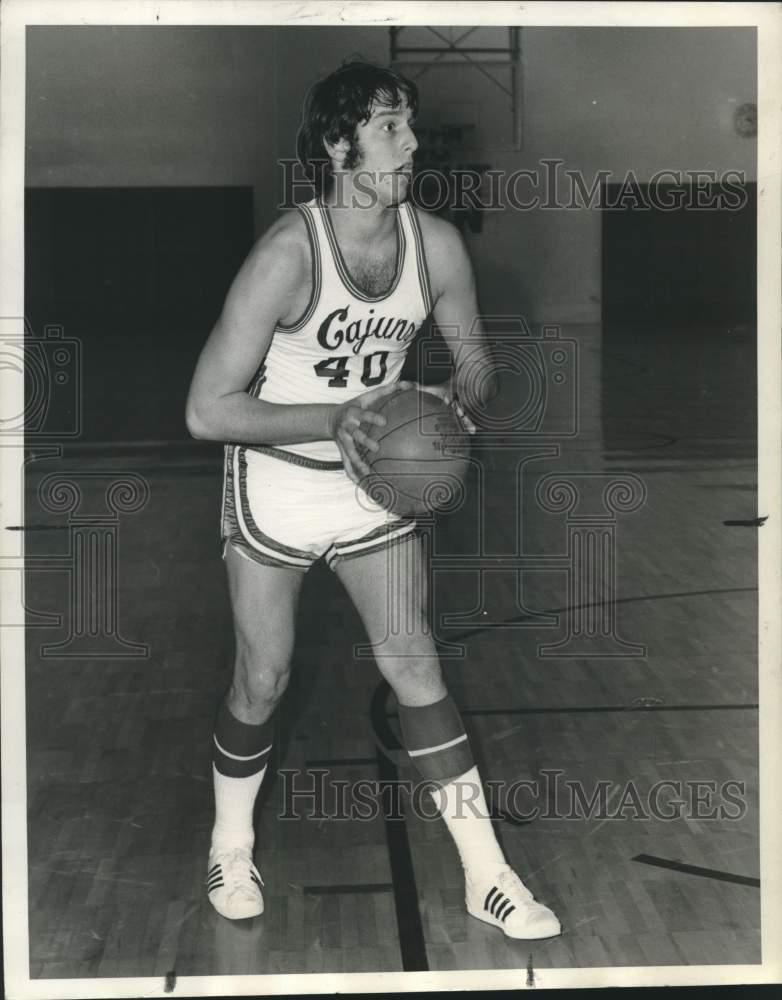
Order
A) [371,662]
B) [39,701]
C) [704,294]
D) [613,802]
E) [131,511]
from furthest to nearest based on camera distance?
[704,294], [131,511], [371,662], [39,701], [613,802]

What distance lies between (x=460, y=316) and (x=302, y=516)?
0.53 meters

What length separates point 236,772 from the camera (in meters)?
2.68

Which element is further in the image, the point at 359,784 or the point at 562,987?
the point at 359,784

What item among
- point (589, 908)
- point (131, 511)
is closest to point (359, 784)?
point (589, 908)

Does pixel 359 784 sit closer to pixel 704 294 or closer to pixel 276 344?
pixel 276 344

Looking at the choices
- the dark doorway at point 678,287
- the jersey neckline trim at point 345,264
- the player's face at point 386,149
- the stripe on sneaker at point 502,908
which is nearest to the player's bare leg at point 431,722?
the stripe on sneaker at point 502,908

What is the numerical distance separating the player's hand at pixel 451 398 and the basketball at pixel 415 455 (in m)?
0.02

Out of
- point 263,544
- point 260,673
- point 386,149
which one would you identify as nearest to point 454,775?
point 260,673

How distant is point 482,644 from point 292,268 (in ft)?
7.85

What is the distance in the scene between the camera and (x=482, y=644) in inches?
180

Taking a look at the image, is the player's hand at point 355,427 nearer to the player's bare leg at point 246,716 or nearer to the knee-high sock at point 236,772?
the player's bare leg at point 246,716

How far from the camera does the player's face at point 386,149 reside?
2447 millimetres

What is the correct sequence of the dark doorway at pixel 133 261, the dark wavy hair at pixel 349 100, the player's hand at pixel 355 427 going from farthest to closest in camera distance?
the dark doorway at pixel 133 261 < the dark wavy hair at pixel 349 100 < the player's hand at pixel 355 427

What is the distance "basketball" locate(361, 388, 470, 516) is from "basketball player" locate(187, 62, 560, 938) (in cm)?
4
